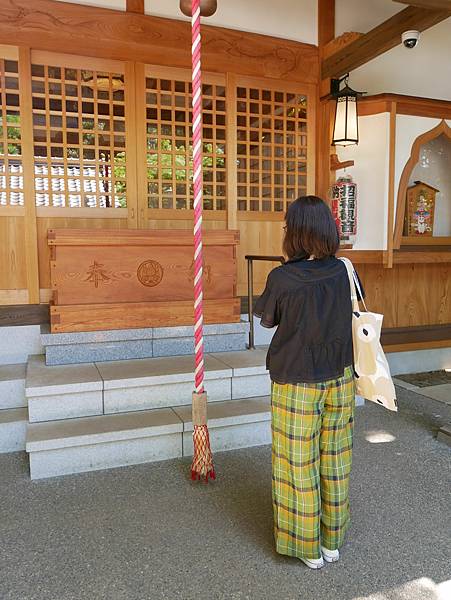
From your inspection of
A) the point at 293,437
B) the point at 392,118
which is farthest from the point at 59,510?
the point at 392,118

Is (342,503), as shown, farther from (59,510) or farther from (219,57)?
(219,57)

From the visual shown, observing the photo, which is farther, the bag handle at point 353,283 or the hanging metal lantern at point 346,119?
the hanging metal lantern at point 346,119

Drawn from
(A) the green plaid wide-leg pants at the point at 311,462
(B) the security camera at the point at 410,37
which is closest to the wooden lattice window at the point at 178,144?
(B) the security camera at the point at 410,37

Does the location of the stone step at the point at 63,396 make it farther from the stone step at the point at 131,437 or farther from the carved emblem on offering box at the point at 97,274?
the carved emblem on offering box at the point at 97,274

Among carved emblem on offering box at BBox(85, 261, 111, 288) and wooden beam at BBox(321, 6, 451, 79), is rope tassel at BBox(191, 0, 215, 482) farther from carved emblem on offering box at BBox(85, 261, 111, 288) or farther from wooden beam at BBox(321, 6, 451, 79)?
wooden beam at BBox(321, 6, 451, 79)

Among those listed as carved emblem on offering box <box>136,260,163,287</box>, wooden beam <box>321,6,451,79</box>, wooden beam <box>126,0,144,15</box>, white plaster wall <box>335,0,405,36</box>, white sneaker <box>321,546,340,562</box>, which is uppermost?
white plaster wall <box>335,0,405,36</box>

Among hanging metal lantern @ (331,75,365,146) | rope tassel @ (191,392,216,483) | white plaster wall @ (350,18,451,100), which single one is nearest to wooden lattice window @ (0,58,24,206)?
rope tassel @ (191,392,216,483)

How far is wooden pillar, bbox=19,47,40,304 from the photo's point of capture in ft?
13.7

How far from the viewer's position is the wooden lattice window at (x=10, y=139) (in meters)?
4.16

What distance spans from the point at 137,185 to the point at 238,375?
2032 millimetres

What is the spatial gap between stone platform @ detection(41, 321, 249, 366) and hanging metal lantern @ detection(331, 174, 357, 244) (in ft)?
4.41

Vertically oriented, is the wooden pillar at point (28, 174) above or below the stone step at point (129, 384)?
above

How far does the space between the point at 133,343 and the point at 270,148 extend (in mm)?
2414

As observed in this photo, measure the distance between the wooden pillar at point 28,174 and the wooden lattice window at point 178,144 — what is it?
1.02m
